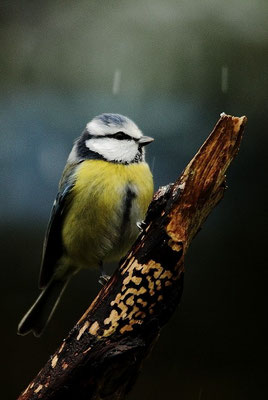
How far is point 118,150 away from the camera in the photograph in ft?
6.55

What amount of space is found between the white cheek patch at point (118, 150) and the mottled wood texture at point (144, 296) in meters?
0.59

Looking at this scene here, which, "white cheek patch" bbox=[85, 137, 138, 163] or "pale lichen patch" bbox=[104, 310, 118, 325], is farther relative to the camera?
"white cheek patch" bbox=[85, 137, 138, 163]

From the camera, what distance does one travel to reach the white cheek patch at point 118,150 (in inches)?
78.0

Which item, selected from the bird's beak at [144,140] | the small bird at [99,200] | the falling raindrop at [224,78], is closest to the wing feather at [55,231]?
the small bird at [99,200]

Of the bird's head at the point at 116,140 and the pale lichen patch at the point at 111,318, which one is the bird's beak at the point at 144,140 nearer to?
the bird's head at the point at 116,140

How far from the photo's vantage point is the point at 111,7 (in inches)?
149

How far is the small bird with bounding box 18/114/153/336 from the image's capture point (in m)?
1.94

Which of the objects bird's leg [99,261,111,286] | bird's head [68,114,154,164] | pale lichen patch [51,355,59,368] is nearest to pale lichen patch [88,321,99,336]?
pale lichen patch [51,355,59,368]

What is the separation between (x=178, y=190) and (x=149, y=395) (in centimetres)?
181

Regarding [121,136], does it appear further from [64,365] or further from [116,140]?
[64,365]

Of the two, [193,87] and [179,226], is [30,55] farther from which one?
[179,226]

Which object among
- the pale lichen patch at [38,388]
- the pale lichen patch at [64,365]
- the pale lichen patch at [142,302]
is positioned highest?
the pale lichen patch at [142,302]

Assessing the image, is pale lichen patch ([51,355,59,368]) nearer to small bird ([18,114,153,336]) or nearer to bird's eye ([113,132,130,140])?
small bird ([18,114,153,336])

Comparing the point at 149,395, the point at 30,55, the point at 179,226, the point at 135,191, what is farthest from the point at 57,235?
the point at 30,55
